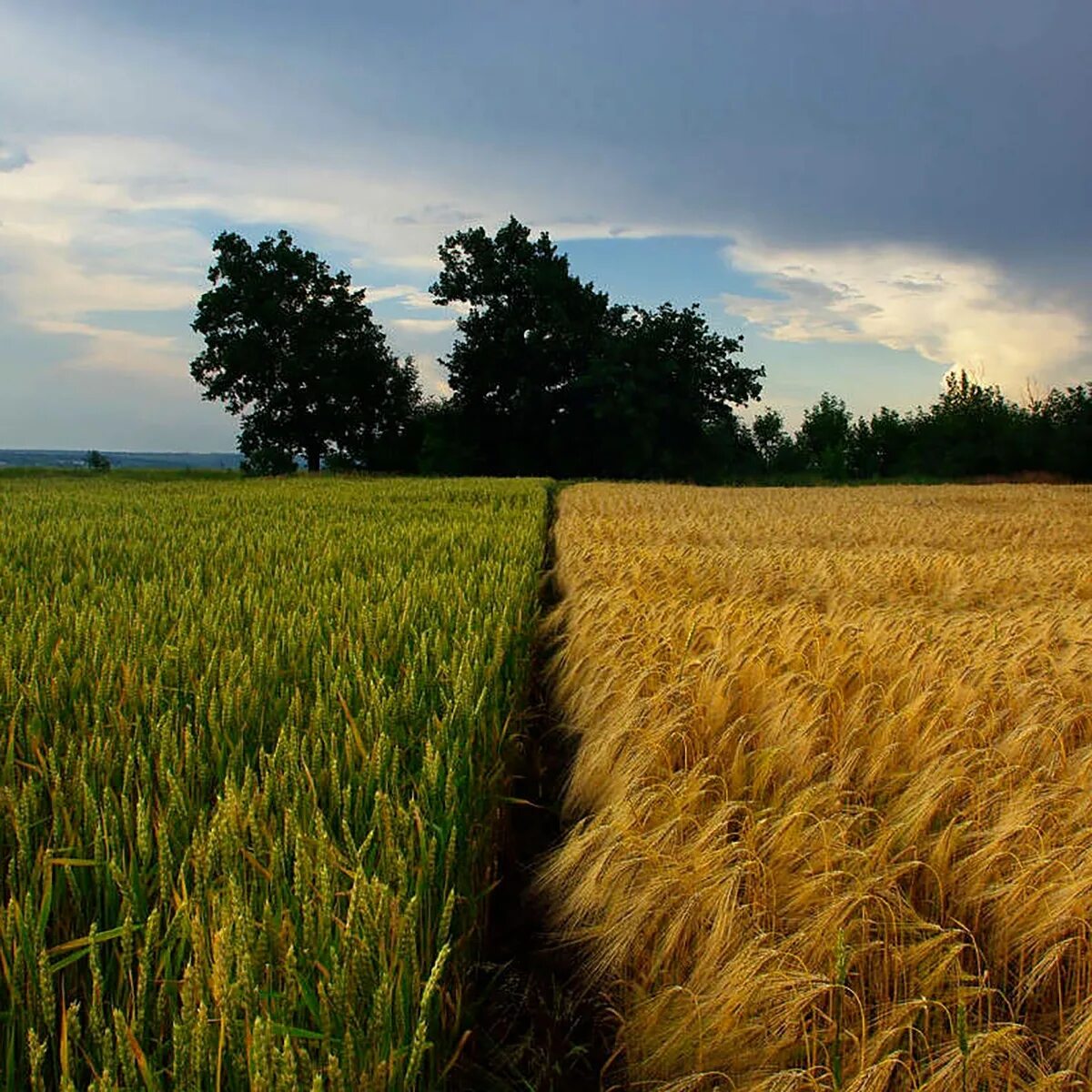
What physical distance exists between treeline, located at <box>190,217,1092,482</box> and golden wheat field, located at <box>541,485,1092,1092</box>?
31.4 m

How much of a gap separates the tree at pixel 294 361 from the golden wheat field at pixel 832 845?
3471 centimetres

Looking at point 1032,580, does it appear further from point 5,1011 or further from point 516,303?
point 516,303

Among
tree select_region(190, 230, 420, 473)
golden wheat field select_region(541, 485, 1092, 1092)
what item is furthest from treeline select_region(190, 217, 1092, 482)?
golden wheat field select_region(541, 485, 1092, 1092)

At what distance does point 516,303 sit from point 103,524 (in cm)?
3204

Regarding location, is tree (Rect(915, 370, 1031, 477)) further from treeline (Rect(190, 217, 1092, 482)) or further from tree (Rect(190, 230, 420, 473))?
tree (Rect(190, 230, 420, 473))

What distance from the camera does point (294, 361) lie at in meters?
36.3

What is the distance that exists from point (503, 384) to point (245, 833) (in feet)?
121

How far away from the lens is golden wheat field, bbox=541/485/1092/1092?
146 cm

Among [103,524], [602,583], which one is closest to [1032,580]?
[602,583]

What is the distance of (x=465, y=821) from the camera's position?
186 centimetres

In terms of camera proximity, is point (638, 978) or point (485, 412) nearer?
point (638, 978)

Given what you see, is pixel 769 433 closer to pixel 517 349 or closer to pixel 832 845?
pixel 517 349

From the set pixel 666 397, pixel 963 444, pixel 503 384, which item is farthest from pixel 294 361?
pixel 963 444

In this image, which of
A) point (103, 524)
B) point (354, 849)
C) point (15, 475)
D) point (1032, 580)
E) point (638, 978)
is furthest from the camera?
point (15, 475)
